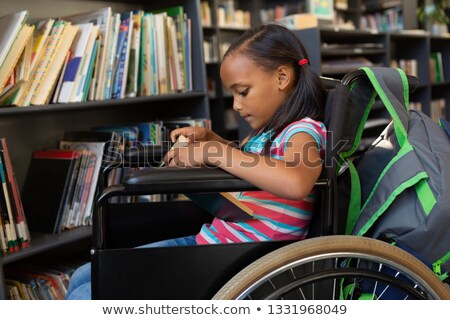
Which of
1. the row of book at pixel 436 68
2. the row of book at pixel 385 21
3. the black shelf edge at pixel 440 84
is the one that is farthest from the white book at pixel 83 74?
the row of book at pixel 385 21

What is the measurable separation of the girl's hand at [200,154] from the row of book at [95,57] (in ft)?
2.45

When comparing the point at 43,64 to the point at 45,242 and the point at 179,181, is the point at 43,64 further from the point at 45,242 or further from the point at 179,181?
the point at 179,181

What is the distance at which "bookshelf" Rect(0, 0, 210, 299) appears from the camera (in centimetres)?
158

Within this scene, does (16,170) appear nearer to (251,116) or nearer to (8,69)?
(8,69)

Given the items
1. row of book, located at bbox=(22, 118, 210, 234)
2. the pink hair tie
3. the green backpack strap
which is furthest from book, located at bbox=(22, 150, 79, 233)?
the green backpack strap

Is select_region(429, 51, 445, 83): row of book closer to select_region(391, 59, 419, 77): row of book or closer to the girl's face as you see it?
select_region(391, 59, 419, 77): row of book

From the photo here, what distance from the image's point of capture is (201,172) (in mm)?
806

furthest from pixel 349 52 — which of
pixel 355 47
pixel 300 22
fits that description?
pixel 300 22

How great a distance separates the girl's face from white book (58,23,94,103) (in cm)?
73

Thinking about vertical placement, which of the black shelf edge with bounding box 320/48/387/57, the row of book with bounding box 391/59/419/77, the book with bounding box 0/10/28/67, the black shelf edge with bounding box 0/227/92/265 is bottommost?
the black shelf edge with bounding box 0/227/92/265

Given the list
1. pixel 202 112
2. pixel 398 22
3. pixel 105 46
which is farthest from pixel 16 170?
pixel 398 22

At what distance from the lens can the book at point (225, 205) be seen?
944 millimetres

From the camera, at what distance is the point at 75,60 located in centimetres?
163

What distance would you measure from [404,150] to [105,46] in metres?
1.17
